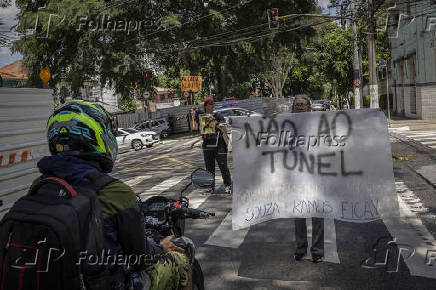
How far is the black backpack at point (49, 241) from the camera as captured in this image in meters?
1.80

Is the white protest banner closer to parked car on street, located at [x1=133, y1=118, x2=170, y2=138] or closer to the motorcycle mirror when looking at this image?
the motorcycle mirror

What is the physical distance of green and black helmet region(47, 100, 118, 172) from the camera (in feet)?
7.24

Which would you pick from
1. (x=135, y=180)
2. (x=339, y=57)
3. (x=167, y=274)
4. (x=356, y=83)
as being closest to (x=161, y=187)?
(x=135, y=180)

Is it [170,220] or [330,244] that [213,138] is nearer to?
[330,244]

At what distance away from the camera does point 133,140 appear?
27.3m

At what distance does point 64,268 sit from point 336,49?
44320 millimetres

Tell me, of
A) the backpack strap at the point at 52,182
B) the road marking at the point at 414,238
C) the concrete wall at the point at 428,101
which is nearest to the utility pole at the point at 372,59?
the concrete wall at the point at 428,101

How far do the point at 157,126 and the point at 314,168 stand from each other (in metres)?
31.5

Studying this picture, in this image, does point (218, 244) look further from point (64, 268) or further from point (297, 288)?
point (64, 268)

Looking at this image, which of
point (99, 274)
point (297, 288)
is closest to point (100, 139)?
point (99, 274)

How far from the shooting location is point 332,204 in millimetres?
4812

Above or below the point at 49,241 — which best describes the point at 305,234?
below

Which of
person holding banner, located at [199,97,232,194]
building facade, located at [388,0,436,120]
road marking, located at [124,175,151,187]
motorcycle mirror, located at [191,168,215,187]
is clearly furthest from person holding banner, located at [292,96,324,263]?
building facade, located at [388,0,436,120]

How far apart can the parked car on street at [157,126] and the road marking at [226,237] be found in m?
28.4
